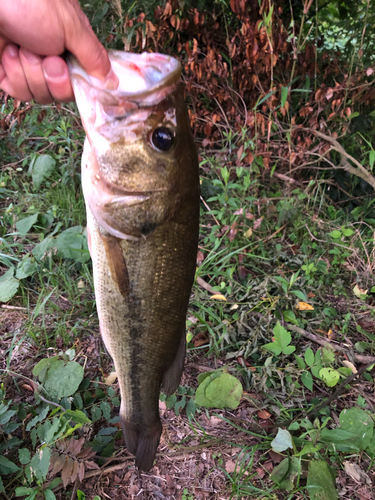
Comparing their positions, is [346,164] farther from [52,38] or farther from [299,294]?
[52,38]

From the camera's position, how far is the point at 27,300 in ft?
8.61

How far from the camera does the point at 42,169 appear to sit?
353 cm

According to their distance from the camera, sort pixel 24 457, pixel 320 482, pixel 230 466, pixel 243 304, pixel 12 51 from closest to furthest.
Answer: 1. pixel 12 51
2. pixel 24 457
3. pixel 320 482
4. pixel 230 466
5. pixel 243 304

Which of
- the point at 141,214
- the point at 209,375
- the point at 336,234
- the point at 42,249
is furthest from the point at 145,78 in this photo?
the point at 336,234

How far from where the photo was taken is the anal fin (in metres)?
1.59

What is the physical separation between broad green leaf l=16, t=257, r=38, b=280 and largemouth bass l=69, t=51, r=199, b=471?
1.49 metres

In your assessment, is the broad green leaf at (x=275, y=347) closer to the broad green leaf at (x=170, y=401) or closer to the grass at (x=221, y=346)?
the grass at (x=221, y=346)

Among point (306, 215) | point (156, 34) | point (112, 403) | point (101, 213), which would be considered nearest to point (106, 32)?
point (156, 34)

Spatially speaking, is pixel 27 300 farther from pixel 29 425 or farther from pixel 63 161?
pixel 63 161

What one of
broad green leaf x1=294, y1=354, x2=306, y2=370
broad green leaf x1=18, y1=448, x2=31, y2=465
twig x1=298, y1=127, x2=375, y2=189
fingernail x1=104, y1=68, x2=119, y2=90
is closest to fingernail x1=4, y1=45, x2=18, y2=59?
fingernail x1=104, y1=68, x2=119, y2=90

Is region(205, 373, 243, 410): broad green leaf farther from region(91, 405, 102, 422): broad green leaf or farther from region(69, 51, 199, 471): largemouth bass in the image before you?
region(91, 405, 102, 422): broad green leaf

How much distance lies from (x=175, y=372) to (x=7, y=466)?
929 mm

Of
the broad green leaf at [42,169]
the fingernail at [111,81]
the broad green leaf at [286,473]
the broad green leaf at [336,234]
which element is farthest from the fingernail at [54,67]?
the broad green leaf at [336,234]

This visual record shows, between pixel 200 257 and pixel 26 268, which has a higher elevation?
pixel 200 257
